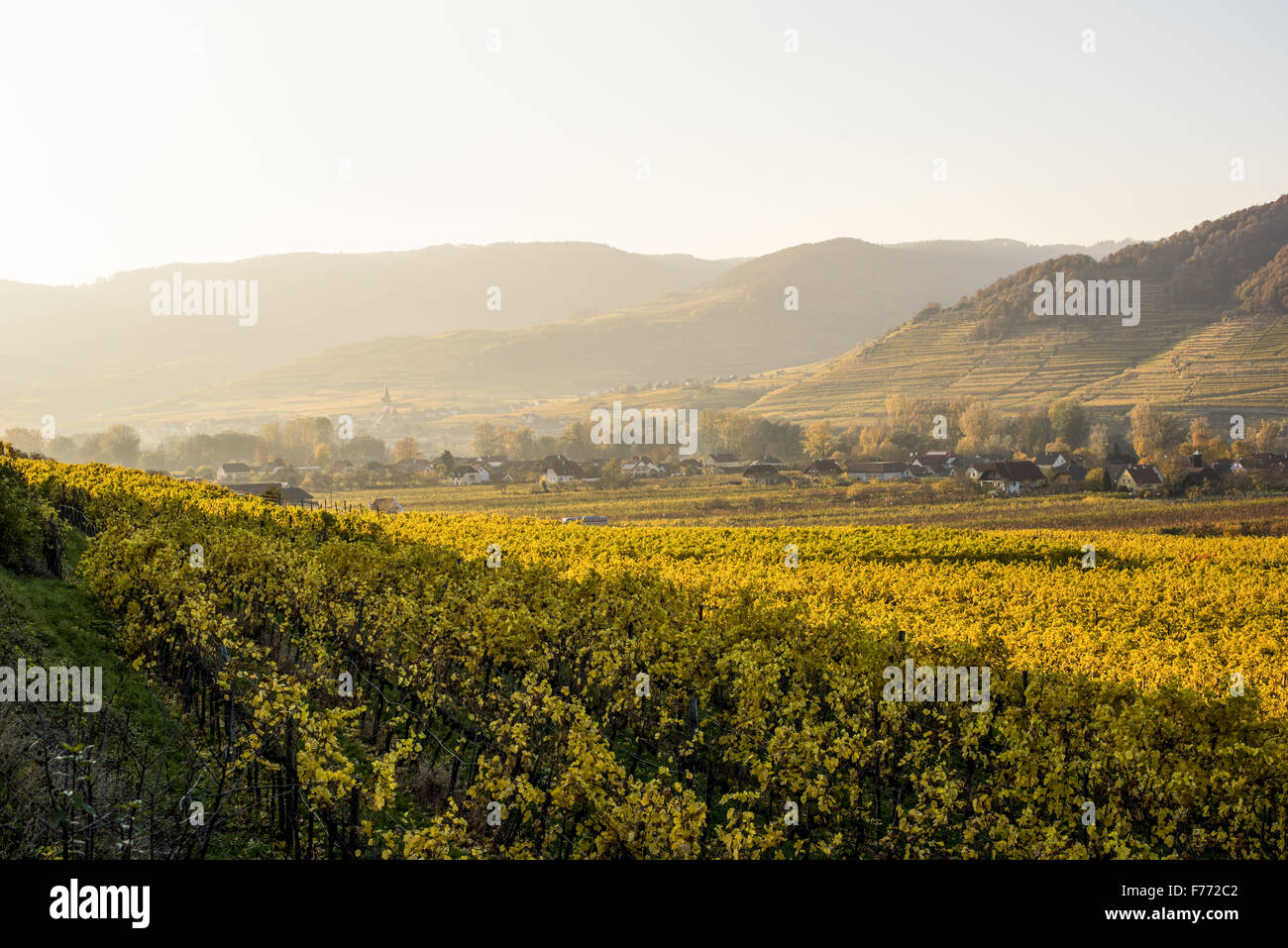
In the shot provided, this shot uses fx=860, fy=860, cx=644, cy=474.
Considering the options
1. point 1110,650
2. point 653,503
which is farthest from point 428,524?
point 653,503

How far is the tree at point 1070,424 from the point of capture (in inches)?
6407

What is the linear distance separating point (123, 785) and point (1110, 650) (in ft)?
71.5

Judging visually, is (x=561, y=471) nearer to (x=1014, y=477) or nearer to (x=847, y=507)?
(x=847, y=507)

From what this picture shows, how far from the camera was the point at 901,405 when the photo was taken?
632ft

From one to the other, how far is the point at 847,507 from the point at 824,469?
46.0m

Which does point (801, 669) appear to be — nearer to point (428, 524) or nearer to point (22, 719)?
point (22, 719)

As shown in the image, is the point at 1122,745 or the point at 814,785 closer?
the point at 814,785

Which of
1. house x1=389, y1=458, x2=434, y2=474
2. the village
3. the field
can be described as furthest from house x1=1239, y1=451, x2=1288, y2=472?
house x1=389, y1=458, x2=434, y2=474

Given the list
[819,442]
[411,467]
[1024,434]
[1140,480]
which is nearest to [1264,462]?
[1140,480]

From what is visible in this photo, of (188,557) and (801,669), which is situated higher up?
(188,557)

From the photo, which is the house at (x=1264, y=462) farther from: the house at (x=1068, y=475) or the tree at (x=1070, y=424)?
the tree at (x=1070, y=424)

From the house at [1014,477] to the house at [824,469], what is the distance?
25.3 m

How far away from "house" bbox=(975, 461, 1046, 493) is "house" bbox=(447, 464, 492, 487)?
7452cm
